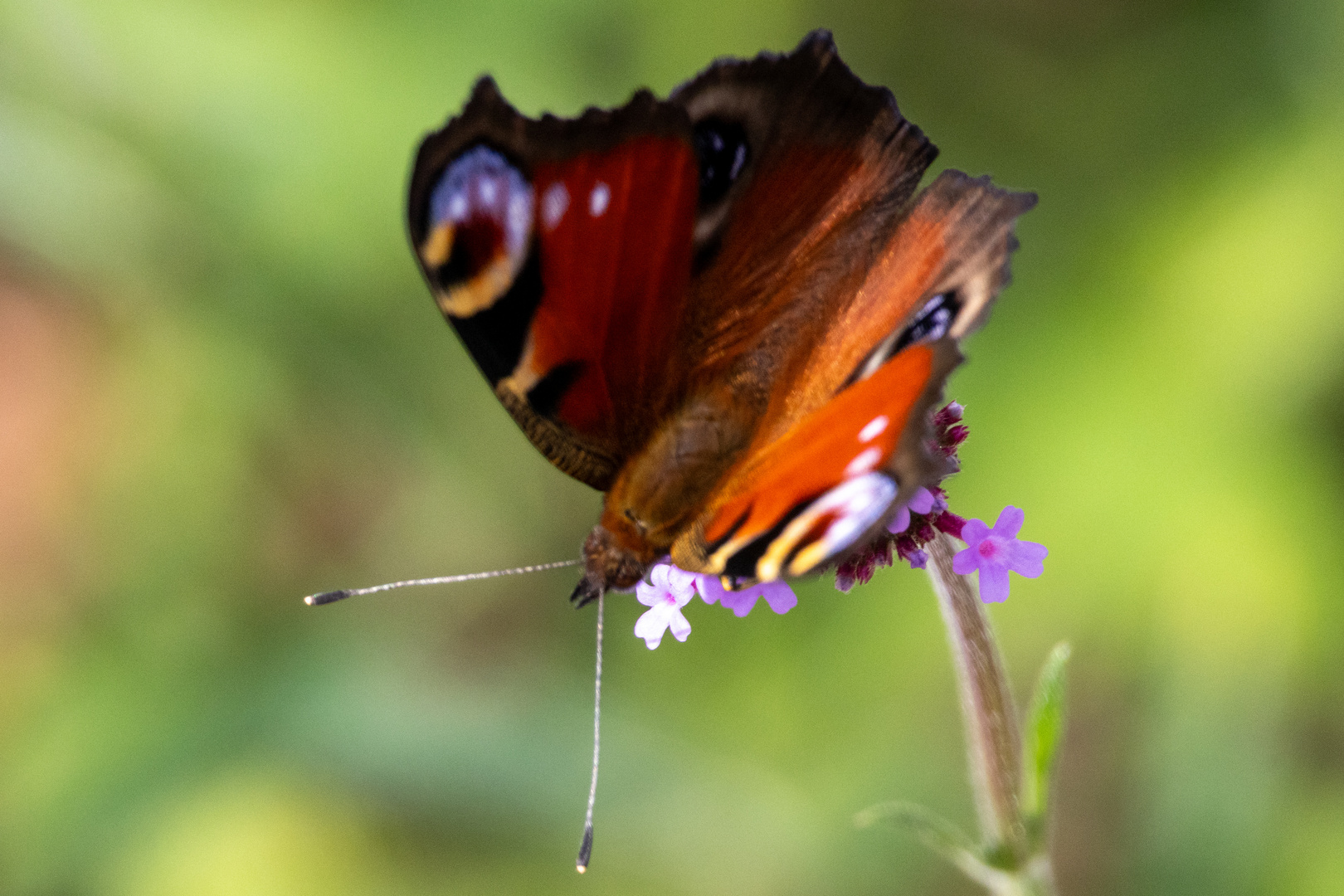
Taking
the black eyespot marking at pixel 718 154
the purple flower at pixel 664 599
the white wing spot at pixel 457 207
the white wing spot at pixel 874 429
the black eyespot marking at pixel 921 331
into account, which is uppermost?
the black eyespot marking at pixel 718 154

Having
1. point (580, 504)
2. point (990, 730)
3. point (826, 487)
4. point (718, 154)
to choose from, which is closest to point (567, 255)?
point (718, 154)


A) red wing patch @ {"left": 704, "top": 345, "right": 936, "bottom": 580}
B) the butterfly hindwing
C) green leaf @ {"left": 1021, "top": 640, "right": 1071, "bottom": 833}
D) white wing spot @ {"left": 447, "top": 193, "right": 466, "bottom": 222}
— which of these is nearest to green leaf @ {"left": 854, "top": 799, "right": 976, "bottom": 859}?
green leaf @ {"left": 1021, "top": 640, "right": 1071, "bottom": 833}

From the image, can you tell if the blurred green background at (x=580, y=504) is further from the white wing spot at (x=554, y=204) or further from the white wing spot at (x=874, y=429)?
the white wing spot at (x=874, y=429)

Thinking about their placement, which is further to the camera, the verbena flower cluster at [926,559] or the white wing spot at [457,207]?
the white wing spot at [457,207]

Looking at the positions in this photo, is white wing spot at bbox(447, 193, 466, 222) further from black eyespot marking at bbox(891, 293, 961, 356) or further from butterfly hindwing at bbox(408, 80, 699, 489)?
black eyespot marking at bbox(891, 293, 961, 356)

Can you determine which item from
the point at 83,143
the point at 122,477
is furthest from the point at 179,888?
the point at 83,143

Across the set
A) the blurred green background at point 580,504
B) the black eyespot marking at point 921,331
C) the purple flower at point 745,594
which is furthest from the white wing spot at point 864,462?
the blurred green background at point 580,504

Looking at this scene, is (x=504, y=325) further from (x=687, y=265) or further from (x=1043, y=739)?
(x=1043, y=739)
